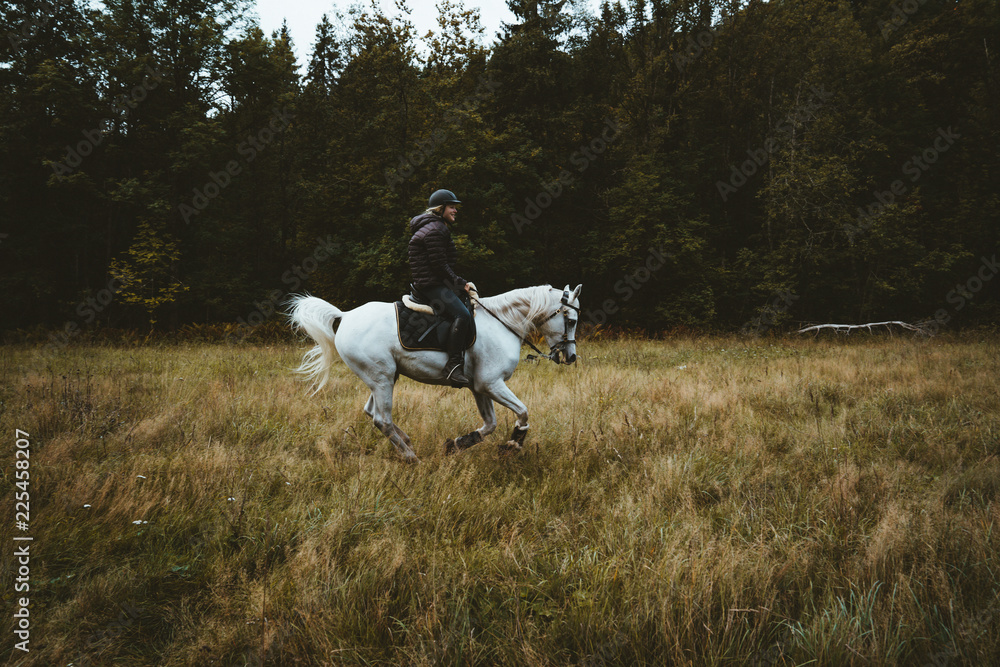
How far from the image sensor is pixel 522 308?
5551mm

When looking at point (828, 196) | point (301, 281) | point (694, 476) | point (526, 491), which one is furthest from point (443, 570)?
point (301, 281)

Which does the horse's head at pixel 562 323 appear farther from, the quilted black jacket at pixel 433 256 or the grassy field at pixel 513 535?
the quilted black jacket at pixel 433 256

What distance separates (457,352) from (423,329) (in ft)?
1.44

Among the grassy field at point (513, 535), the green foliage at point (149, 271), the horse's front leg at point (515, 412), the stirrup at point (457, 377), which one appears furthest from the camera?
the green foliage at point (149, 271)

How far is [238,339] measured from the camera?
16484 mm

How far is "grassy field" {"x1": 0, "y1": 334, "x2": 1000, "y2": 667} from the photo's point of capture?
221 centimetres

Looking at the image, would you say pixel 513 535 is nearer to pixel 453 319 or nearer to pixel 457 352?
pixel 457 352

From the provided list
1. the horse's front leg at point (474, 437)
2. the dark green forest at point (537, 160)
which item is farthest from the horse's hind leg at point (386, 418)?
the dark green forest at point (537, 160)

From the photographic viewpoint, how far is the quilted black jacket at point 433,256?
504cm

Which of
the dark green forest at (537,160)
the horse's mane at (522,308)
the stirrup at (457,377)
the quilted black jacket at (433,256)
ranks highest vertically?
the dark green forest at (537,160)

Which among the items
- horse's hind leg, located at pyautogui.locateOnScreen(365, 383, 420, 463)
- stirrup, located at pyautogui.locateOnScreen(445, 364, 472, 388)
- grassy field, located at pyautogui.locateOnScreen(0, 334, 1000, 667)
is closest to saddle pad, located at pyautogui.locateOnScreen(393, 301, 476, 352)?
stirrup, located at pyautogui.locateOnScreen(445, 364, 472, 388)

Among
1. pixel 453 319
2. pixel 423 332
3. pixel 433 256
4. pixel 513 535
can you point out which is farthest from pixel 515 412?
pixel 513 535

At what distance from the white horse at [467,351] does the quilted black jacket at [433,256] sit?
489mm

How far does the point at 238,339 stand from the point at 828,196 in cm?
2294
